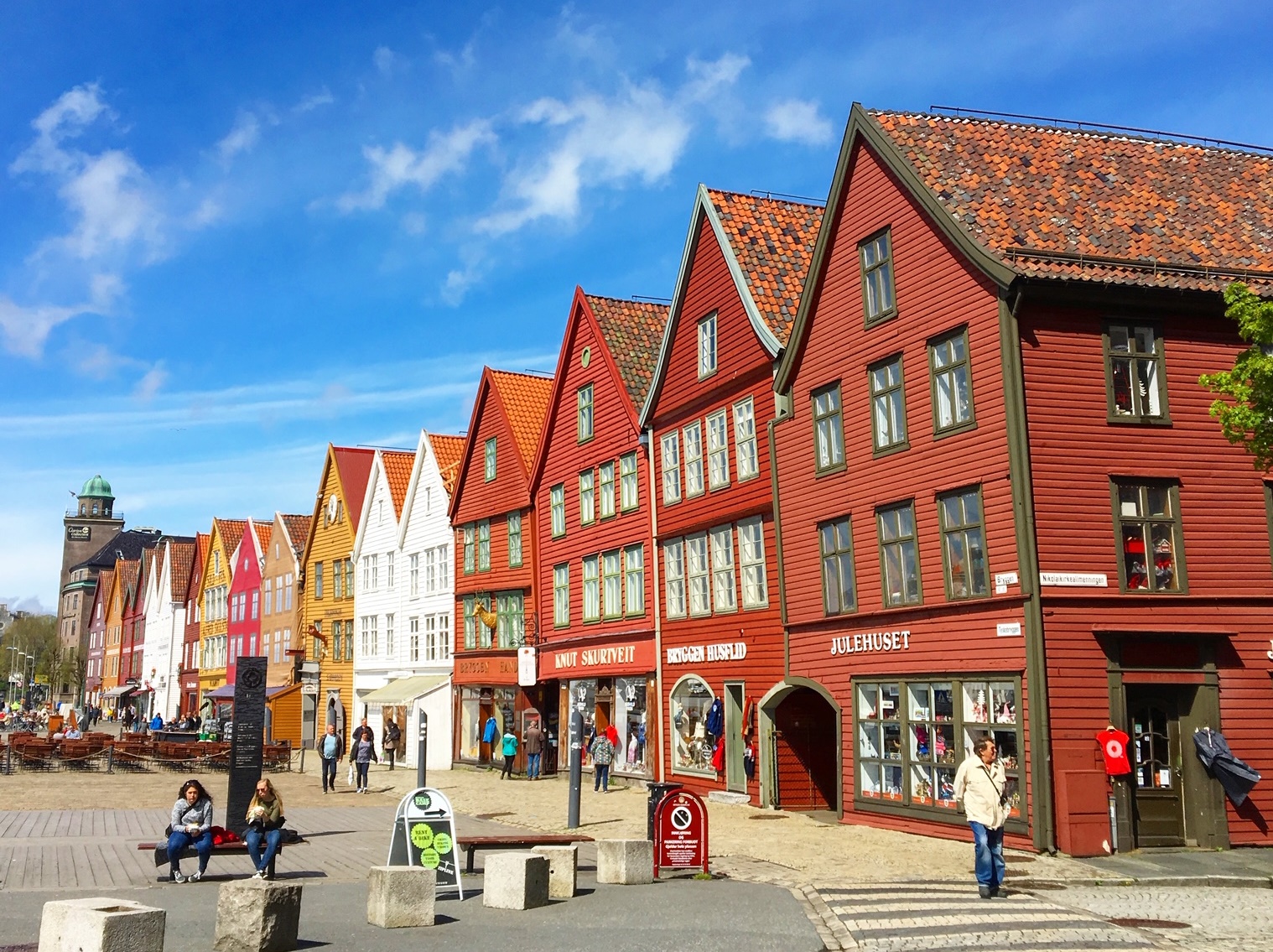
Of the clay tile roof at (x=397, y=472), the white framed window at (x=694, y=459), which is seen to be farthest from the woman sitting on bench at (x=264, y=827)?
the clay tile roof at (x=397, y=472)

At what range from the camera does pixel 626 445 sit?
33656 millimetres

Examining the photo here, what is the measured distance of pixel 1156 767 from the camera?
1886 centimetres

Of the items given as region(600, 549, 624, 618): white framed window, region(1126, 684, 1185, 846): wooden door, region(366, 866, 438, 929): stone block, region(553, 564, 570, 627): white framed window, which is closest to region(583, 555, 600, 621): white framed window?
region(600, 549, 624, 618): white framed window

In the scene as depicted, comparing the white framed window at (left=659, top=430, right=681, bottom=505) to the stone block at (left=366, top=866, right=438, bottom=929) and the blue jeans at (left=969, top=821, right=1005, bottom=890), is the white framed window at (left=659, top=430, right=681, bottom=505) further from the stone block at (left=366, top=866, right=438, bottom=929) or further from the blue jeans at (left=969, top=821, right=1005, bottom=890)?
the stone block at (left=366, top=866, right=438, bottom=929)

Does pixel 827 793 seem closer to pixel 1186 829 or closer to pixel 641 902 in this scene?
pixel 1186 829

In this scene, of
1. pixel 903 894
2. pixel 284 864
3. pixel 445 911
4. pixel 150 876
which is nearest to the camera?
pixel 445 911

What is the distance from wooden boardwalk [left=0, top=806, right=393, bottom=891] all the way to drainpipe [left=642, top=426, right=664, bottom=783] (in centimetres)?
696

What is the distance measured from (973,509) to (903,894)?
7.47m

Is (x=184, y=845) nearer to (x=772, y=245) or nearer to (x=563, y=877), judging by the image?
(x=563, y=877)

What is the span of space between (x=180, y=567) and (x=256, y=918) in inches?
3246

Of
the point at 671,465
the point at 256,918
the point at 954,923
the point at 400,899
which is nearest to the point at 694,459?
the point at 671,465

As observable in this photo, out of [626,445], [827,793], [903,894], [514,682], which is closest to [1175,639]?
[903,894]

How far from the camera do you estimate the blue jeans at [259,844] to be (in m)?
15.7

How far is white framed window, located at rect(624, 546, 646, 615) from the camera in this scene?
106 feet
